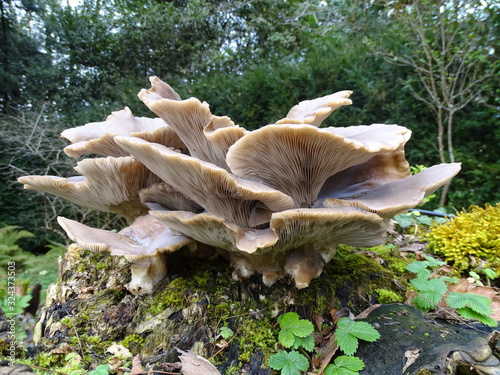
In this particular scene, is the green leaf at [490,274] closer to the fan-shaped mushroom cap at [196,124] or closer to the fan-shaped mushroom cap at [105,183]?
the fan-shaped mushroom cap at [196,124]

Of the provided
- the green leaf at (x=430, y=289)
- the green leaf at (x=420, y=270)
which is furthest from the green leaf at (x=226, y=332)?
the green leaf at (x=420, y=270)

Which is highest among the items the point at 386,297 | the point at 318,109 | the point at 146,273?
the point at 318,109

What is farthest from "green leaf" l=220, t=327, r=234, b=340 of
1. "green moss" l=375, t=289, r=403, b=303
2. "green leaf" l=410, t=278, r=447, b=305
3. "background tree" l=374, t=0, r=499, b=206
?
"background tree" l=374, t=0, r=499, b=206

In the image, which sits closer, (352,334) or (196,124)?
(352,334)

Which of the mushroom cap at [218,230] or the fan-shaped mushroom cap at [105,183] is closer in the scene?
the mushroom cap at [218,230]

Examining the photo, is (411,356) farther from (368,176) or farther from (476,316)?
(368,176)

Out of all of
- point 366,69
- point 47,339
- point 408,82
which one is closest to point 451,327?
point 47,339

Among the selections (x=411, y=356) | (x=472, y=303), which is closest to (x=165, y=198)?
(x=411, y=356)
